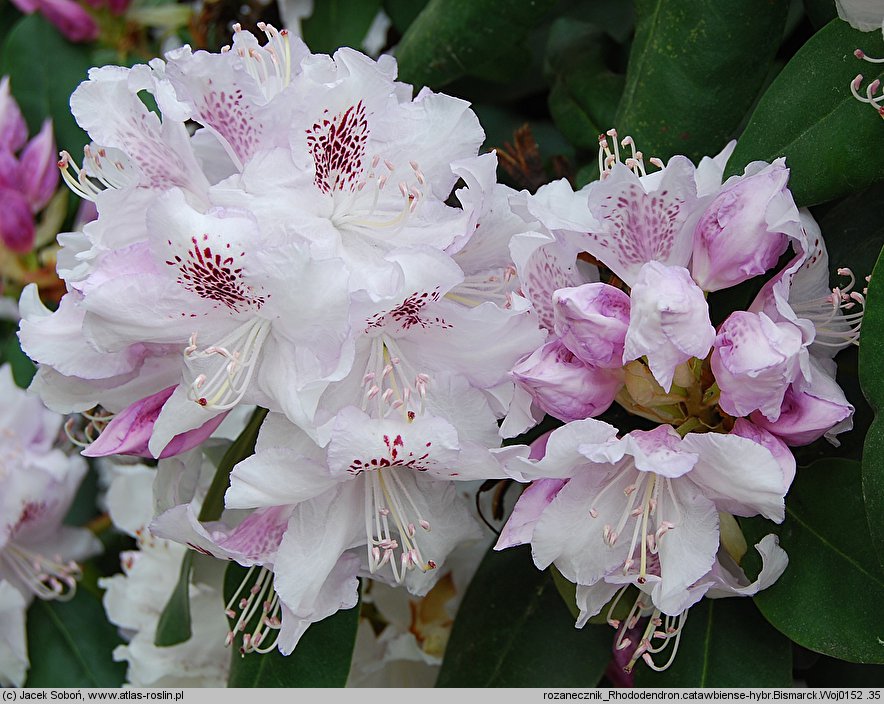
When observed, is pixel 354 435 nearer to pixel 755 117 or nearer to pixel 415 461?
pixel 415 461

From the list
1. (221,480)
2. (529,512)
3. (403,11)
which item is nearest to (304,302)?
(529,512)

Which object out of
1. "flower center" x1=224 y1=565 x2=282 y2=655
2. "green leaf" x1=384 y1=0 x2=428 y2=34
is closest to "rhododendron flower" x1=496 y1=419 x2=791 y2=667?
"flower center" x1=224 y1=565 x2=282 y2=655

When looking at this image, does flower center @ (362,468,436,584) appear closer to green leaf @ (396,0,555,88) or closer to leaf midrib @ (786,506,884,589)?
leaf midrib @ (786,506,884,589)

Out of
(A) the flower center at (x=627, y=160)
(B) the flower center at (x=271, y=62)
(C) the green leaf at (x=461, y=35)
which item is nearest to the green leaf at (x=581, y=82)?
(C) the green leaf at (x=461, y=35)

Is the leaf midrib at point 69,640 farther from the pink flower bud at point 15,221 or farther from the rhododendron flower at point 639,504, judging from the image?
the rhododendron flower at point 639,504

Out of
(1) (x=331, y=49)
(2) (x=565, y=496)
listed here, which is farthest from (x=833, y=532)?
(1) (x=331, y=49)
